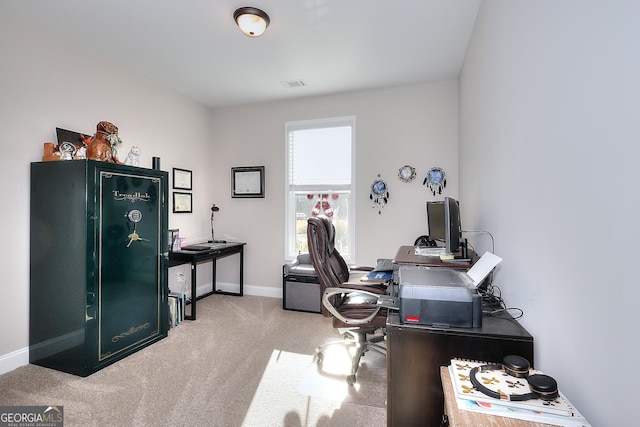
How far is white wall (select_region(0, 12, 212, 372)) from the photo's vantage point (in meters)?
2.41

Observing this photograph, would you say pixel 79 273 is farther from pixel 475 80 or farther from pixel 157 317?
pixel 475 80

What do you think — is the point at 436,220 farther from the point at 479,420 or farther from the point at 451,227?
the point at 479,420

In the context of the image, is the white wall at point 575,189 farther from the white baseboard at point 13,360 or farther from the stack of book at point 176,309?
the white baseboard at point 13,360

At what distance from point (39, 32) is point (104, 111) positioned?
744 millimetres

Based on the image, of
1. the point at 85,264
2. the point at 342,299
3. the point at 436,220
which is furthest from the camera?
the point at 436,220

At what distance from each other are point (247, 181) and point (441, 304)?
145 inches

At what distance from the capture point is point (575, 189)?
975 mm

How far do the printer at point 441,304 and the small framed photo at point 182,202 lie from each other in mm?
3472

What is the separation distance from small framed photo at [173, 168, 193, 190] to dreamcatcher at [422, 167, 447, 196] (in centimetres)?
314

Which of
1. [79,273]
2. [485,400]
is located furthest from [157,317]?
[485,400]

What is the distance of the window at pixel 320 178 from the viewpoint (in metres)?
4.12

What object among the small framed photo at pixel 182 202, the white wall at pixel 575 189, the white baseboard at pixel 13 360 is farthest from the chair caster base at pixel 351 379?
the small framed photo at pixel 182 202

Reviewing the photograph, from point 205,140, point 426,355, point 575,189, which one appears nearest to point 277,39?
point 205,140

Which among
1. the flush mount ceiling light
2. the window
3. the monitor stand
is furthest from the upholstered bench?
the flush mount ceiling light
